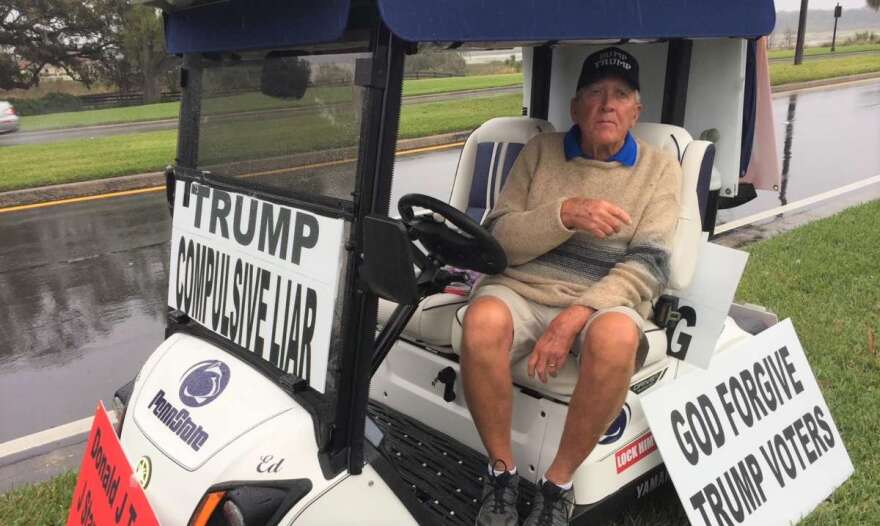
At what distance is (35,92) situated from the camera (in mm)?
28375

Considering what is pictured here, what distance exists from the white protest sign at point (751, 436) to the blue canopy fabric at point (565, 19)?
1.09 meters

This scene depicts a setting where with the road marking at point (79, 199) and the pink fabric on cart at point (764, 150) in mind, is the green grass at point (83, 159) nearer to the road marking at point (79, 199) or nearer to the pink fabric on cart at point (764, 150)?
the road marking at point (79, 199)

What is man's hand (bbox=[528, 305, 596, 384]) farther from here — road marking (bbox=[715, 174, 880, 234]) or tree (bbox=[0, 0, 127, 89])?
tree (bbox=[0, 0, 127, 89])

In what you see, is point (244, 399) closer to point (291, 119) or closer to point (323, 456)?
point (323, 456)

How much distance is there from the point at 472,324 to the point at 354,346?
535mm

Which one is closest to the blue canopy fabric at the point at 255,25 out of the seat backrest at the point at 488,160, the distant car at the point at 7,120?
the seat backrest at the point at 488,160

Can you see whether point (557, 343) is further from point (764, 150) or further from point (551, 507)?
point (764, 150)

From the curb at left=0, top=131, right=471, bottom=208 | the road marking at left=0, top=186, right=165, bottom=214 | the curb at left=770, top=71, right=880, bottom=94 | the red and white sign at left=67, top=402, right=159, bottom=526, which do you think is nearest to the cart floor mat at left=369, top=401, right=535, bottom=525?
the red and white sign at left=67, top=402, right=159, bottom=526

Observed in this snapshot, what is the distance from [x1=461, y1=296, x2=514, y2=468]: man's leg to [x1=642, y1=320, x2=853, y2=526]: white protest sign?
18.1 inches

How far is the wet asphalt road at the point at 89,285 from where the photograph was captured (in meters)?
3.74

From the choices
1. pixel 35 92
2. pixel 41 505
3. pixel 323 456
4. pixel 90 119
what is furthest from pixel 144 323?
pixel 35 92

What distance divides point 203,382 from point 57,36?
106ft

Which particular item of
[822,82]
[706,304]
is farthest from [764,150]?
[822,82]

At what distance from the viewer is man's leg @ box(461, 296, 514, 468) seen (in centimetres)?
214
